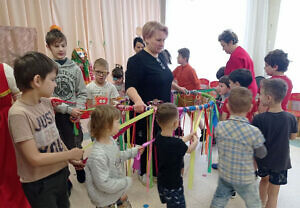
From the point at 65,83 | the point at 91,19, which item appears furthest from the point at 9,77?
the point at 91,19

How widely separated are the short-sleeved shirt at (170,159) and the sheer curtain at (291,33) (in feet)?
10.2

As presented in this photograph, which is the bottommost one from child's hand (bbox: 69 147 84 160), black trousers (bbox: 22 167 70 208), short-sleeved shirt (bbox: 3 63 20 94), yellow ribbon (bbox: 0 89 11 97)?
black trousers (bbox: 22 167 70 208)

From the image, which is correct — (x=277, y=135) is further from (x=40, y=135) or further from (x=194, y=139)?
(x=40, y=135)

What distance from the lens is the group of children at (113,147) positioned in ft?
3.26

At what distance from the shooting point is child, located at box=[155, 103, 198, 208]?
127 centimetres

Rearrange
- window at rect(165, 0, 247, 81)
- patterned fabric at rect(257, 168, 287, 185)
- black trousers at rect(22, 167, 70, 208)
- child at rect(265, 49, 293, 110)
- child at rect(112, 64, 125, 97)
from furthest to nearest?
window at rect(165, 0, 247, 81), child at rect(112, 64, 125, 97), child at rect(265, 49, 293, 110), patterned fabric at rect(257, 168, 287, 185), black trousers at rect(22, 167, 70, 208)

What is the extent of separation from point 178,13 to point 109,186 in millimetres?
4594

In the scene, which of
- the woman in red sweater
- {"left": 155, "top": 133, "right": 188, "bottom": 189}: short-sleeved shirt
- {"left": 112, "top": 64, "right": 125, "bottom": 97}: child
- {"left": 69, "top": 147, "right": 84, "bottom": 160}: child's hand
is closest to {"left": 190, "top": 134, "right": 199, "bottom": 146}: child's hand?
{"left": 155, "top": 133, "right": 188, "bottom": 189}: short-sleeved shirt

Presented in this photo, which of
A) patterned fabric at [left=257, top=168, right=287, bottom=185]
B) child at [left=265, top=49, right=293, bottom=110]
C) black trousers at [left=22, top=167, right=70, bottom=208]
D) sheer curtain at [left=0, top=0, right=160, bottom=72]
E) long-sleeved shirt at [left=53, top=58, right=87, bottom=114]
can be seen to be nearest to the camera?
black trousers at [left=22, top=167, right=70, bottom=208]

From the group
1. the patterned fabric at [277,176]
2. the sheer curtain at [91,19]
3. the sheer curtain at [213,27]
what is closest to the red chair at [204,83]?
the sheer curtain at [213,27]

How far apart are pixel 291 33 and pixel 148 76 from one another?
3031 mm

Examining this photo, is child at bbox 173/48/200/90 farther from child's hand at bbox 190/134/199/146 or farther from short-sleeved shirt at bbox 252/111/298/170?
child's hand at bbox 190/134/199/146

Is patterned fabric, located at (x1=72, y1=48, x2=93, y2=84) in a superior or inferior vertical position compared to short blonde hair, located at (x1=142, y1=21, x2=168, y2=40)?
inferior

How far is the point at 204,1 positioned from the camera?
4371 millimetres
